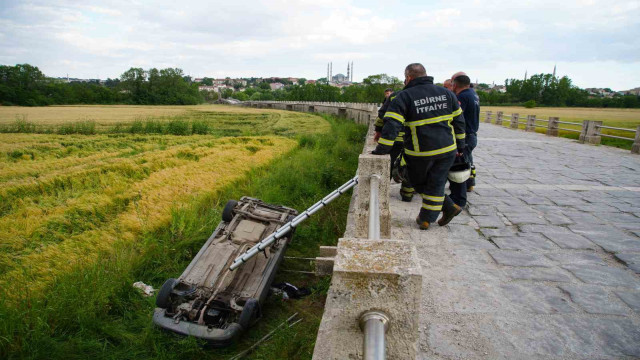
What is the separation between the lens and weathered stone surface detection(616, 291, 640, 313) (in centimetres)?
289

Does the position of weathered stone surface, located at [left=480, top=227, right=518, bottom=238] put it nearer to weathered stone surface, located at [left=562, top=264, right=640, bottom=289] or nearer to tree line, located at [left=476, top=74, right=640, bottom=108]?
weathered stone surface, located at [left=562, top=264, right=640, bottom=289]

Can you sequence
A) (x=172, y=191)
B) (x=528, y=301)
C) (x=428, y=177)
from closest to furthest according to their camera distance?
1. (x=528, y=301)
2. (x=428, y=177)
3. (x=172, y=191)

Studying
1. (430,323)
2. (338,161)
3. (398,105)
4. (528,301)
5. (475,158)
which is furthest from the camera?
(338,161)

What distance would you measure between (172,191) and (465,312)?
687 cm

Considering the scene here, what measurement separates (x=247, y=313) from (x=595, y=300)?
10.2 feet

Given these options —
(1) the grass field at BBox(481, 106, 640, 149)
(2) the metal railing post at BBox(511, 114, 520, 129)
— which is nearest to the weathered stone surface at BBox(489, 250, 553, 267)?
(1) the grass field at BBox(481, 106, 640, 149)

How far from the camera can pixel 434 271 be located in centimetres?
351

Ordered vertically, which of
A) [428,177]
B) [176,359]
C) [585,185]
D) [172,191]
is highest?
[428,177]

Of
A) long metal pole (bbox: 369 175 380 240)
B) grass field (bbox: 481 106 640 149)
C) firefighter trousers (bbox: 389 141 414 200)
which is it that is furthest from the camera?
grass field (bbox: 481 106 640 149)

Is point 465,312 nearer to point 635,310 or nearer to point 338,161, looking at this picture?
point 635,310

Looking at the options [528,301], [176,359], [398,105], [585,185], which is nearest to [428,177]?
[398,105]

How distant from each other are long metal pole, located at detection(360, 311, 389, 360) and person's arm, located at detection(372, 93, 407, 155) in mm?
2798

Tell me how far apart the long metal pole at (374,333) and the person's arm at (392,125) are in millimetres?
2798

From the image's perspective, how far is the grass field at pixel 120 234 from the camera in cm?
356
